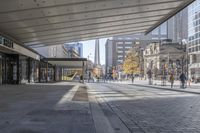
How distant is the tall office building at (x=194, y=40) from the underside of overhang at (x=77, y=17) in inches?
3196

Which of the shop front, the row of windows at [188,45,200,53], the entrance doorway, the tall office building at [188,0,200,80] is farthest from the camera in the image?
Result: the row of windows at [188,45,200,53]

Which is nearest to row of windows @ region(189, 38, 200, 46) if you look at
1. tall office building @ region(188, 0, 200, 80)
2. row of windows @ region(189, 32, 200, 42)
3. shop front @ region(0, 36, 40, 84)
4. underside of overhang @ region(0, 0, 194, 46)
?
tall office building @ region(188, 0, 200, 80)

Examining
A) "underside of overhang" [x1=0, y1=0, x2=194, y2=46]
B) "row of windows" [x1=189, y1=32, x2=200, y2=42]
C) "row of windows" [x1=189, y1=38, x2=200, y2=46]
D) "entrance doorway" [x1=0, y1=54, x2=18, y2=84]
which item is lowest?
"entrance doorway" [x1=0, y1=54, x2=18, y2=84]

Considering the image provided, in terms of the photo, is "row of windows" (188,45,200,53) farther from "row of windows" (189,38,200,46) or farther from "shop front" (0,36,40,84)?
"shop front" (0,36,40,84)

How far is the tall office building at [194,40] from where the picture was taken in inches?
4928

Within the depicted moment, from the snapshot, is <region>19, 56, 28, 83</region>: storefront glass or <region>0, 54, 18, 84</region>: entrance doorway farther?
<region>19, 56, 28, 83</region>: storefront glass

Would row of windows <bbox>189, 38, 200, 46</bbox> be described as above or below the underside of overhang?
above

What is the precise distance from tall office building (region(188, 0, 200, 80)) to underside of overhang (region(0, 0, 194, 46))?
81.2 metres

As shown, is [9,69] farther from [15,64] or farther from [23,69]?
[23,69]

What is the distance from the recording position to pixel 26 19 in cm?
3294

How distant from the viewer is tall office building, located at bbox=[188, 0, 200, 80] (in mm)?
125175

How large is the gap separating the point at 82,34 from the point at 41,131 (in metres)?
36.3

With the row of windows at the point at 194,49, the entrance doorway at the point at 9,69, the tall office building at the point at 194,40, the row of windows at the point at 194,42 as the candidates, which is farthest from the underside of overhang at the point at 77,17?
the row of windows at the point at 194,42

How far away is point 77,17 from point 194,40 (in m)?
103
